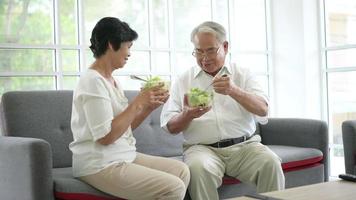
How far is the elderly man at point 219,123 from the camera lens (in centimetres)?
242

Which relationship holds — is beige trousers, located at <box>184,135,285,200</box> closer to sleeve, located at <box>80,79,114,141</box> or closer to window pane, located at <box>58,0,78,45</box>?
sleeve, located at <box>80,79,114,141</box>

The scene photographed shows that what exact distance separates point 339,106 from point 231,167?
235cm

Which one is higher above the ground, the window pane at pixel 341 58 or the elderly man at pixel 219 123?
the window pane at pixel 341 58

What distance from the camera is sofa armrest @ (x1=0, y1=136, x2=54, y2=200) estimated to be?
2.03 metres

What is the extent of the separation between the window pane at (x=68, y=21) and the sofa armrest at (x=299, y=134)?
150 centimetres

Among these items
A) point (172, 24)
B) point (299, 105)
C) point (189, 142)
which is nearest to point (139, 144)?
point (189, 142)

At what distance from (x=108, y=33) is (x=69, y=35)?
1186mm

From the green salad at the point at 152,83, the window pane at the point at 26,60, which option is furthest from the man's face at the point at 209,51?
the window pane at the point at 26,60

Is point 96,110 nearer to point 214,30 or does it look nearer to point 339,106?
point 214,30

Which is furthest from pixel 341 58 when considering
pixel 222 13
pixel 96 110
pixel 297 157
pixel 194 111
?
pixel 96 110

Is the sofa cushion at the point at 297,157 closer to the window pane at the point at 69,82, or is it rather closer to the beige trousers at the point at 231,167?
the beige trousers at the point at 231,167

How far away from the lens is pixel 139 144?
2.88 metres

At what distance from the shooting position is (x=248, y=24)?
4668mm

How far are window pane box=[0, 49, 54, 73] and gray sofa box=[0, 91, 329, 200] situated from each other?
0.50 meters
